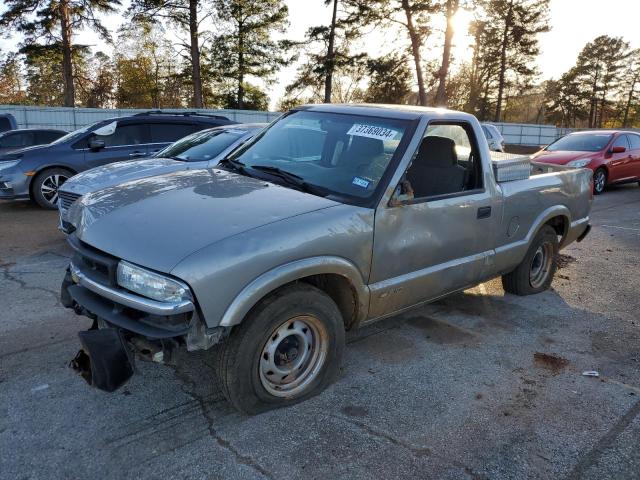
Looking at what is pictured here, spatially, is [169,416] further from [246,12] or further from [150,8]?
[246,12]

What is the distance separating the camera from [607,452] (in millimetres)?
2938

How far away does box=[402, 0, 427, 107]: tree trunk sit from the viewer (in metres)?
28.6

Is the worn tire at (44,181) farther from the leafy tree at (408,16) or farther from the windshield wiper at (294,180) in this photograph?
the leafy tree at (408,16)

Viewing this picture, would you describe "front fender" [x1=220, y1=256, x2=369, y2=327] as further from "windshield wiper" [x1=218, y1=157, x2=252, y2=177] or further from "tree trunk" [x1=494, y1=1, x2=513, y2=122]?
"tree trunk" [x1=494, y1=1, x2=513, y2=122]

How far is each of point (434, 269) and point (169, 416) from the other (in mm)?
2106

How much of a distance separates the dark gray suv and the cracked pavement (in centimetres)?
501

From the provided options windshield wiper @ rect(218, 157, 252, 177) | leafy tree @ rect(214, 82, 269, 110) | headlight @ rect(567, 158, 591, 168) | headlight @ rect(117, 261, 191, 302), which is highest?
leafy tree @ rect(214, 82, 269, 110)

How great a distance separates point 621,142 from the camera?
44.9 feet

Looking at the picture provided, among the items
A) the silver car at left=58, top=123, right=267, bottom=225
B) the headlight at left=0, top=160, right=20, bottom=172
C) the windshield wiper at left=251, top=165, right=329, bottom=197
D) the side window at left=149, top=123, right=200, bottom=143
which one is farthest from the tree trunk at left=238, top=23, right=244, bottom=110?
the windshield wiper at left=251, top=165, right=329, bottom=197

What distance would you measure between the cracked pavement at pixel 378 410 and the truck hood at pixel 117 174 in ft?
5.91

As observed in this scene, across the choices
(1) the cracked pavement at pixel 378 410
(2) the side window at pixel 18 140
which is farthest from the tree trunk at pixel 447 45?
(1) the cracked pavement at pixel 378 410

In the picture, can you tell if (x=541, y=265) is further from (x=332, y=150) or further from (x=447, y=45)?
(x=447, y=45)

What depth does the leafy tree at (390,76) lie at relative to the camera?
31422mm

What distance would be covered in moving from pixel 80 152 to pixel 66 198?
11.1ft
